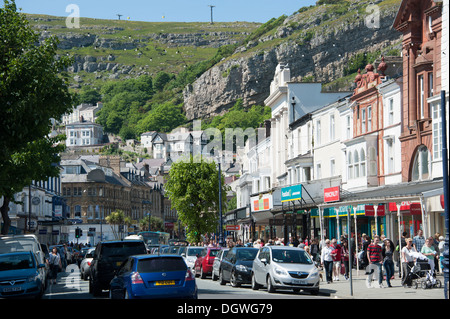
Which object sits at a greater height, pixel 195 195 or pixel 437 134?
pixel 437 134

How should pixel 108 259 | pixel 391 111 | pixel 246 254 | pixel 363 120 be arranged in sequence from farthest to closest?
pixel 363 120 < pixel 391 111 < pixel 246 254 < pixel 108 259

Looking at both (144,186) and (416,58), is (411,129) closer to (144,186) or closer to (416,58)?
(416,58)

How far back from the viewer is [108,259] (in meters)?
28.6

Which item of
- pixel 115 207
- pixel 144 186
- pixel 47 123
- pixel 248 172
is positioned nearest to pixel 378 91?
pixel 47 123

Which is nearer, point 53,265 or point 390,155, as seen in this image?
point 53,265

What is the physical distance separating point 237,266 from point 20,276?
963 centimetres

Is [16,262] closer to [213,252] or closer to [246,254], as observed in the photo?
[246,254]

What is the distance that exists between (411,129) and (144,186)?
118 m

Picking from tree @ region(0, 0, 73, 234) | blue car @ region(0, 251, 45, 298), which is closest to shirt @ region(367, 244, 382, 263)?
blue car @ region(0, 251, 45, 298)

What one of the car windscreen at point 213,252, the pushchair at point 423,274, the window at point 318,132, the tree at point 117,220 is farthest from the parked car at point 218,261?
the tree at point 117,220

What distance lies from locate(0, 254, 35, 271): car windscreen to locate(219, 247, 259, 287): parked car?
8745mm

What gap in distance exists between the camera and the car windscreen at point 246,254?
32812mm

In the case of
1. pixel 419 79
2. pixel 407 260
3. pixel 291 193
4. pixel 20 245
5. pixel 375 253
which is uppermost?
pixel 419 79

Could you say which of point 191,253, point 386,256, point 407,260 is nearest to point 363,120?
point 191,253
